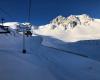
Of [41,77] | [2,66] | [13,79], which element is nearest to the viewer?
[13,79]

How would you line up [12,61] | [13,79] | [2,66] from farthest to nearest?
[12,61]
[2,66]
[13,79]

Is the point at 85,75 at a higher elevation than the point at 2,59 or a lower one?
lower

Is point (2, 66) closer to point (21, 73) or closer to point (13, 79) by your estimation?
point (21, 73)

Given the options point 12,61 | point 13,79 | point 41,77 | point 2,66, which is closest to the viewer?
point 13,79

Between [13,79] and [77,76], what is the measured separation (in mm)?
4132

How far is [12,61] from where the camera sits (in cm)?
1202

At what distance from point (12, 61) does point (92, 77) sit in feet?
12.9

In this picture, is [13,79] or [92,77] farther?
[92,77]

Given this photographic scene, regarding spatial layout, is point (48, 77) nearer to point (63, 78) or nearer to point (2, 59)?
point (63, 78)

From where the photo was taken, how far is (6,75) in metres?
9.42

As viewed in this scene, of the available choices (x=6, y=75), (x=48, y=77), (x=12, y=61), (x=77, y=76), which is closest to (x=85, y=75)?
(x=77, y=76)

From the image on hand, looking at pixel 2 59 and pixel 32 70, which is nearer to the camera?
pixel 32 70

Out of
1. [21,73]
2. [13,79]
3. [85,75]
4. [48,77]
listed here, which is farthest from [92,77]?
[13,79]

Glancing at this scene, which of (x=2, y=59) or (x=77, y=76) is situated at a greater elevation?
(x=2, y=59)
